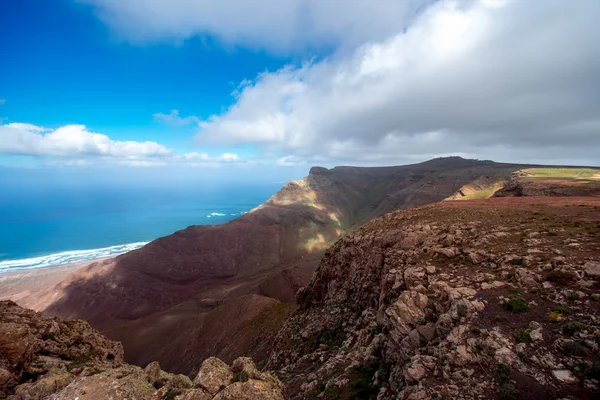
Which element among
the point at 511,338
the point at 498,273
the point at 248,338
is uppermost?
the point at 498,273

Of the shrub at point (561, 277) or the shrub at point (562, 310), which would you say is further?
the shrub at point (561, 277)

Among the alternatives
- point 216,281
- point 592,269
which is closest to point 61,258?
point 216,281

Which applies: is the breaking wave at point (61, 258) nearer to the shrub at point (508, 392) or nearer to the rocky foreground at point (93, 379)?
the rocky foreground at point (93, 379)

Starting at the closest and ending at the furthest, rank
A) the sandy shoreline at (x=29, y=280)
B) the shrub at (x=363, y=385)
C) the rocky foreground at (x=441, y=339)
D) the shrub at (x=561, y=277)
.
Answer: the rocky foreground at (x=441, y=339), the shrub at (x=561, y=277), the shrub at (x=363, y=385), the sandy shoreline at (x=29, y=280)

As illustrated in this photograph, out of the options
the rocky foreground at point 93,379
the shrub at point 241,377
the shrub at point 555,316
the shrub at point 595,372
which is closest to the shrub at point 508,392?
the shrub at point 595,372

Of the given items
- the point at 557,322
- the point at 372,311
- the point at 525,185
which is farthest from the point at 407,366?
the point at 525,185

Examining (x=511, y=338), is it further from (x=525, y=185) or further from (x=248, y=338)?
(x=525, y=185)

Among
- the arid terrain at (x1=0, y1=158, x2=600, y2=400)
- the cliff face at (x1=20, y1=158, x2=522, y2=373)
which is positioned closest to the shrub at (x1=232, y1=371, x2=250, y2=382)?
the arid terrain at (x1=0, y1=158, x2=600, y2=400)
